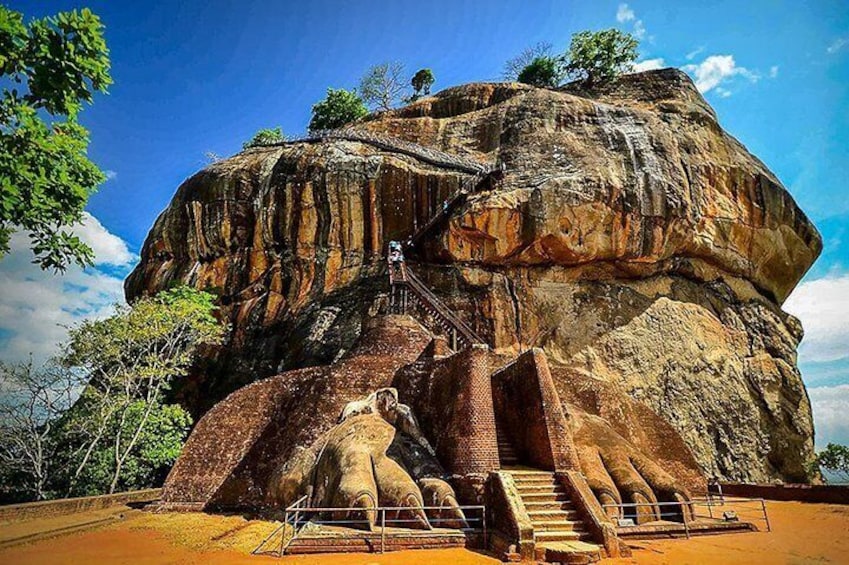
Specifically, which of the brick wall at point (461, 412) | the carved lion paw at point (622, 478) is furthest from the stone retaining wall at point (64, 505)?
the carved lion paw at point (622, 478)

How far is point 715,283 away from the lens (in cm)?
2742

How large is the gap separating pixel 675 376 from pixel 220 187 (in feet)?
84.3

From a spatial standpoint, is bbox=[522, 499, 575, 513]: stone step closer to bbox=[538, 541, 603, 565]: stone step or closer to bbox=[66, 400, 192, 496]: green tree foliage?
bbox=[538, 541, 603, 565]: stone step

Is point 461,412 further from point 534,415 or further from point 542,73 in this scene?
point 542,73

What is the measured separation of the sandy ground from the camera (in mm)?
6977

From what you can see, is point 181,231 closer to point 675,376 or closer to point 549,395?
point 549,395

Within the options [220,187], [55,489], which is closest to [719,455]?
[55,489]

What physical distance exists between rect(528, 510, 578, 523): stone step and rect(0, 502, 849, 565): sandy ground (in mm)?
1033

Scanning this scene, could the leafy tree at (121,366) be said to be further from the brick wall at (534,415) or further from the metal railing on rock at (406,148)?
the metal railing on rock at (406,148)

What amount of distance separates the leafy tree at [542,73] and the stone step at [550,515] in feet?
127

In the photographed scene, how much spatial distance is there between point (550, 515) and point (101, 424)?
509 inches

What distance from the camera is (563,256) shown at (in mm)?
24266

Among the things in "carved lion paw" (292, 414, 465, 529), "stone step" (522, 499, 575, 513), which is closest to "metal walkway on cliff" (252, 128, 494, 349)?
"carved lion paw" (292, 414, 465, 529)

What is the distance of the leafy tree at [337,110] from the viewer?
40781 mm
